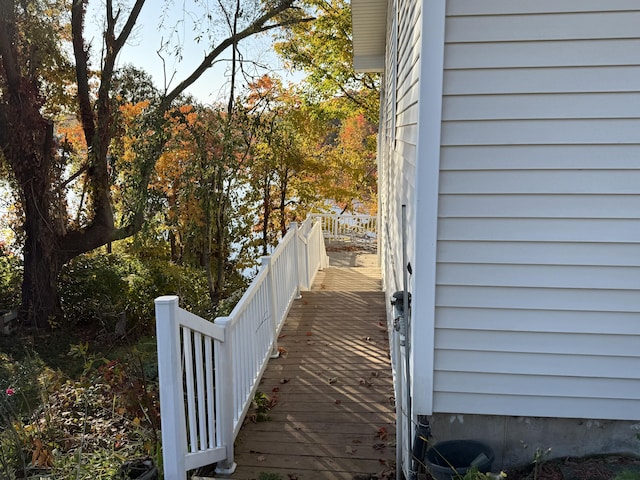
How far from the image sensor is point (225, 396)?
3.04 metres

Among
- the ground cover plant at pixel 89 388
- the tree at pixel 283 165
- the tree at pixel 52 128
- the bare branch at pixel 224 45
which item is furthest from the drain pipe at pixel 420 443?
the bare branch at pixel 224 45

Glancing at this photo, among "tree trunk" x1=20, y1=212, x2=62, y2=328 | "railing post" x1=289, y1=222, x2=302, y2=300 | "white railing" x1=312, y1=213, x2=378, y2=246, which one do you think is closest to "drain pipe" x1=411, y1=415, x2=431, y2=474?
"railing post" x1=289, y1=222, x2=302, y2=300

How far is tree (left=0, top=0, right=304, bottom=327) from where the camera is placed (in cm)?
827

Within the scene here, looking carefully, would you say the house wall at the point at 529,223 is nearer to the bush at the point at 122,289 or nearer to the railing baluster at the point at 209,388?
the railing baluster at the point at 209,388

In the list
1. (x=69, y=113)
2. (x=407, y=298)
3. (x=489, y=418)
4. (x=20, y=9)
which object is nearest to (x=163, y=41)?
(x=20, y=9)

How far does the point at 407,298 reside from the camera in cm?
272

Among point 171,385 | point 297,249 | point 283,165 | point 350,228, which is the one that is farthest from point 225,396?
point 350,228

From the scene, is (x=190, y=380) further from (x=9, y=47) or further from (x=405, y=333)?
(x=9, y=47)

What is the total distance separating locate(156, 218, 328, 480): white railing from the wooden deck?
0.19m

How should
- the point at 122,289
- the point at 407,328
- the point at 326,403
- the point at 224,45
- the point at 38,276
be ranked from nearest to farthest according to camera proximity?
the point at 407,328 < the point at 326,403 < the point at 38,276 < the point at 122,289 < the point at 224,45

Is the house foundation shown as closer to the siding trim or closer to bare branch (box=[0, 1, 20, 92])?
the siding trim

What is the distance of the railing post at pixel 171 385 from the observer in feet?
7.70

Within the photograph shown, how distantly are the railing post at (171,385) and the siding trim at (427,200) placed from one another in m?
1.19

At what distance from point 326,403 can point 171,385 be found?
1.75m
